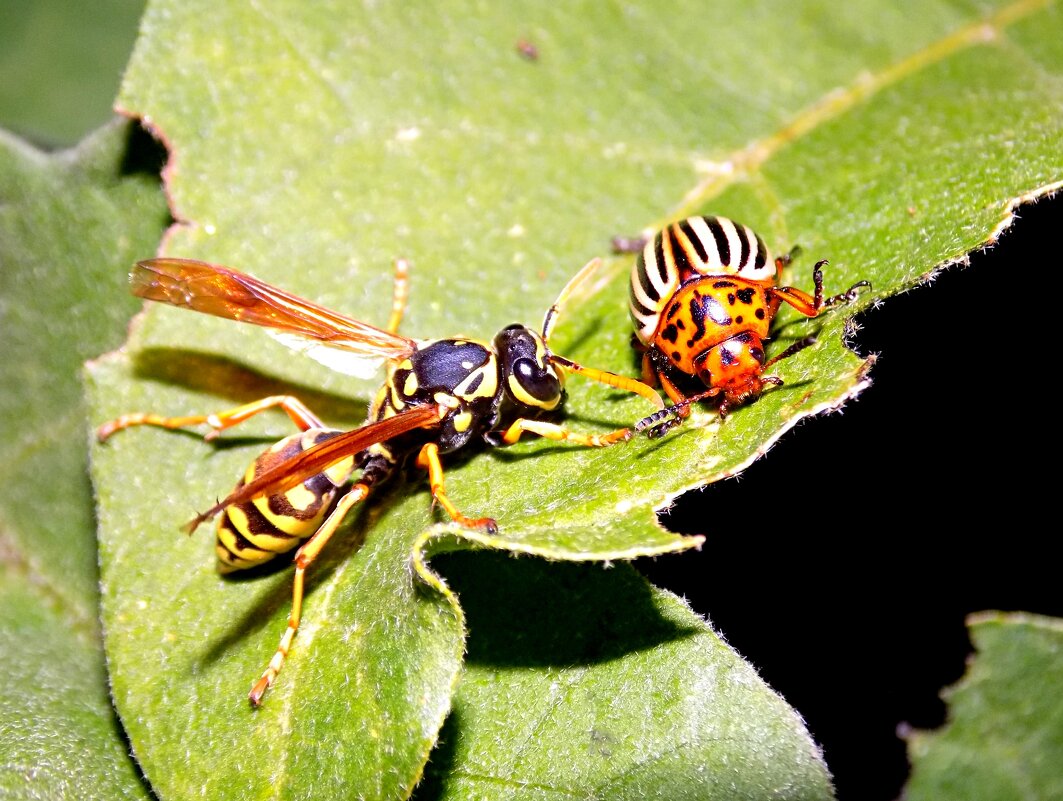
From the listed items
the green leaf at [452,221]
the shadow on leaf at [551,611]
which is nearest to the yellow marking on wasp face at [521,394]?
the green leaf at [452,221]

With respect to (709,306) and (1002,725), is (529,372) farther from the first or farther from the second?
(1002,725)

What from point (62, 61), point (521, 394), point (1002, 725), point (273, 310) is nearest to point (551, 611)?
point (521, 394)

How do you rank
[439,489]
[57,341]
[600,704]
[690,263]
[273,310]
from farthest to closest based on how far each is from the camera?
[57,341], [273,310], [690,263], [439,489], [600,704]

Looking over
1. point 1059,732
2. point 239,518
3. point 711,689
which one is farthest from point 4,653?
point 1059,732

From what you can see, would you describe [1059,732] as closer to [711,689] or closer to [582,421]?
[711,689]

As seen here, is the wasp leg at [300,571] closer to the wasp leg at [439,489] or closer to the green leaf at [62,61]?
the wasp leg at [439,489]

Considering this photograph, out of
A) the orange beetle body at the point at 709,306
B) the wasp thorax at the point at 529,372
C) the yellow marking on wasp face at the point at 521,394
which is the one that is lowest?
the yellow marking on wasp face at the point at 521,394
